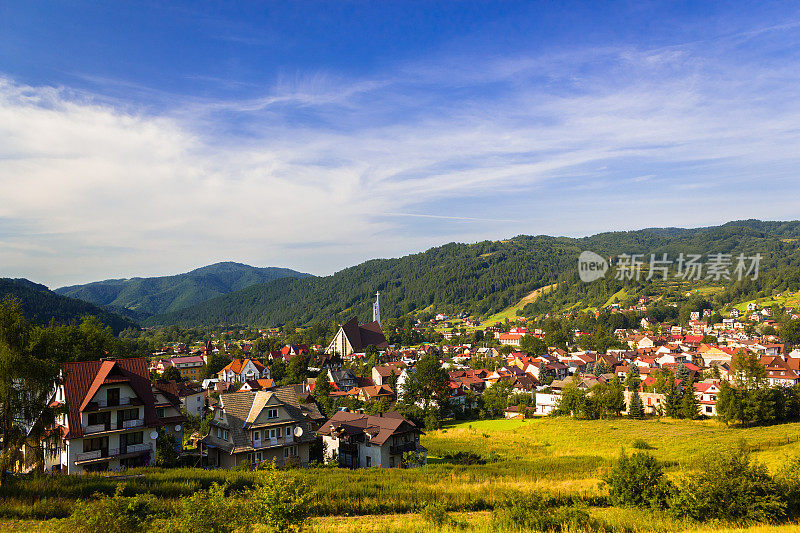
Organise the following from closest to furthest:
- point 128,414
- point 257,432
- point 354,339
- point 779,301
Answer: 1. point 128,414
2. point 257,432
3. point 354,339
4. point 779,301

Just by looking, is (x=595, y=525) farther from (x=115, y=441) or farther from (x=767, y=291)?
(x=767, y=291)

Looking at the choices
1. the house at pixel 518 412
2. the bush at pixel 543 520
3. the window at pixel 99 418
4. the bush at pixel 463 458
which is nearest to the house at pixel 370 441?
the bush at pixel 463 458

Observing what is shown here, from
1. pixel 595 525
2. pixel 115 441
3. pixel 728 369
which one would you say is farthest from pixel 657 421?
pixel 115 441

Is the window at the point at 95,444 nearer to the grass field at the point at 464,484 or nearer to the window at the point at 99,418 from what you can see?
the window at the point at 99,418

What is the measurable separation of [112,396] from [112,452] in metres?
2.57

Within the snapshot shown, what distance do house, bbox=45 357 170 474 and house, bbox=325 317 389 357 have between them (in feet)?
272

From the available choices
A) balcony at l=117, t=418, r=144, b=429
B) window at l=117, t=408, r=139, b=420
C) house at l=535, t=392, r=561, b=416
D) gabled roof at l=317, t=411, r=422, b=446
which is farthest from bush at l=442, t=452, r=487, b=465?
house at l=535, t=392, r=561, b=416

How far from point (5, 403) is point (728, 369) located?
3216 inches

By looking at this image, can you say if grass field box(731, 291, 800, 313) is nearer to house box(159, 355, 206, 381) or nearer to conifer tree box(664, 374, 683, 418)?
conifer tree box(664, 374, 683, 418)

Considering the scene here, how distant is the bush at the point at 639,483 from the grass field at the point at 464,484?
697 millimetres

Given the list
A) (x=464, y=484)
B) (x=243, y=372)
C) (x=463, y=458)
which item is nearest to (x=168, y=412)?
(x=464, y=484)

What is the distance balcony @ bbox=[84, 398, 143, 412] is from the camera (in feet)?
71.8

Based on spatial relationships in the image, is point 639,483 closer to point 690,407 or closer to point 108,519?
point 108,519

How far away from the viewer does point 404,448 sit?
97.9 ft
